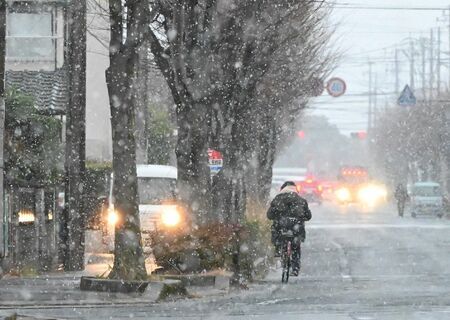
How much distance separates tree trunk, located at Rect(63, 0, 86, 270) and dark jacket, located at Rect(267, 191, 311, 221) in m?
3.93

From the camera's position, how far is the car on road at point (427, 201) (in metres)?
58.5

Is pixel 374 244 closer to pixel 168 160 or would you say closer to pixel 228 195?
pixel 228 195

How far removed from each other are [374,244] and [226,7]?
12.4 metres

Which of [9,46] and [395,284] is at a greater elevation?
[9,46]

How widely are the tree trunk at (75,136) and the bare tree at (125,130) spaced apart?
13.2 feet

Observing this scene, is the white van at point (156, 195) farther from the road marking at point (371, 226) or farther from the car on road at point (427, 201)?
the car on road at point (427, 201)

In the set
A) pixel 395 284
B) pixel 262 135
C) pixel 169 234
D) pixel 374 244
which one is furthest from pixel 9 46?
pixel 395 284

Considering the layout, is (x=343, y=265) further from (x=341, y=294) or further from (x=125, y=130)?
(x=125, y=130)

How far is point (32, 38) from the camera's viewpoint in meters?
32.2

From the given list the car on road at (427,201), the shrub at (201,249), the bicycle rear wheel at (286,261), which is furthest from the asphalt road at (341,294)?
the car on road at (427,201)

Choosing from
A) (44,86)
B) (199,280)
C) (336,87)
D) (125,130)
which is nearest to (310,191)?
(336,87)

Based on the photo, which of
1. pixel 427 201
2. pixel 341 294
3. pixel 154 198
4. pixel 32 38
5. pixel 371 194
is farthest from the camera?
pixel 371 194

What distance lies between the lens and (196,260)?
19.3 meters

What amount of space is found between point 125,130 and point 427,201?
4279cm
